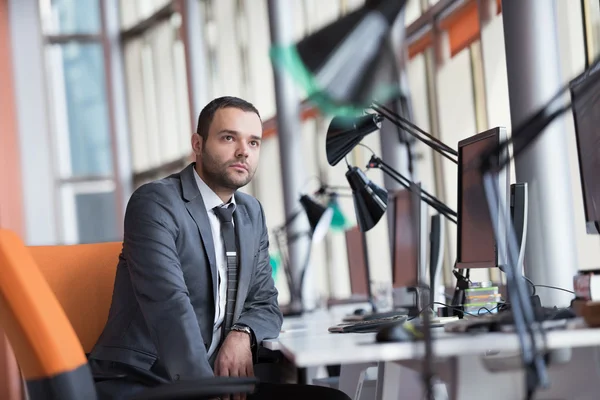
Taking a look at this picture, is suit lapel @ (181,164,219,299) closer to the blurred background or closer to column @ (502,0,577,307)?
column @ (502,0,577,307)

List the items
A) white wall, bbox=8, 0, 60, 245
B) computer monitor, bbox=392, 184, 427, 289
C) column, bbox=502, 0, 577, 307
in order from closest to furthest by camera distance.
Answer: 1. column, bbox=502, 0, 577, 307
2. computer monitor, bbox=392, 184, 427, 289
3. white wall, bbox=8, 0, 60, 245

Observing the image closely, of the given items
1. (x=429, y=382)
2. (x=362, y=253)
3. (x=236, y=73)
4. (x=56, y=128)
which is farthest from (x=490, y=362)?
(x=56, y=128)

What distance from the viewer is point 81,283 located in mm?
2467

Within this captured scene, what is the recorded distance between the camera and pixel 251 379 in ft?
5.43

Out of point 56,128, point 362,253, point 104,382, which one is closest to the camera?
Answer: point 104,382

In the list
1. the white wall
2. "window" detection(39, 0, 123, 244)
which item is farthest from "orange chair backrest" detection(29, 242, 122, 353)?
"window" detection(39, 0, 123, 244)

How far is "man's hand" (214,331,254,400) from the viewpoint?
223 centimetres

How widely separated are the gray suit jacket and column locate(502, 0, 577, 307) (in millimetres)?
952

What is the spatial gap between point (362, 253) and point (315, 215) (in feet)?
1.07

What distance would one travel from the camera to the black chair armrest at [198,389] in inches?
61.9

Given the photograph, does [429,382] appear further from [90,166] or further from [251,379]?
[90,166]

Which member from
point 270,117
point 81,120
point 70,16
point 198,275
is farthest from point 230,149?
point 70,16

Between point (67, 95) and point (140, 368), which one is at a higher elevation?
point (67, 95)

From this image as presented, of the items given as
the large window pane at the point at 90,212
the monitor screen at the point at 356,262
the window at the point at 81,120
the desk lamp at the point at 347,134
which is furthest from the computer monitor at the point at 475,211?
the large window pane at the point at 90,212
